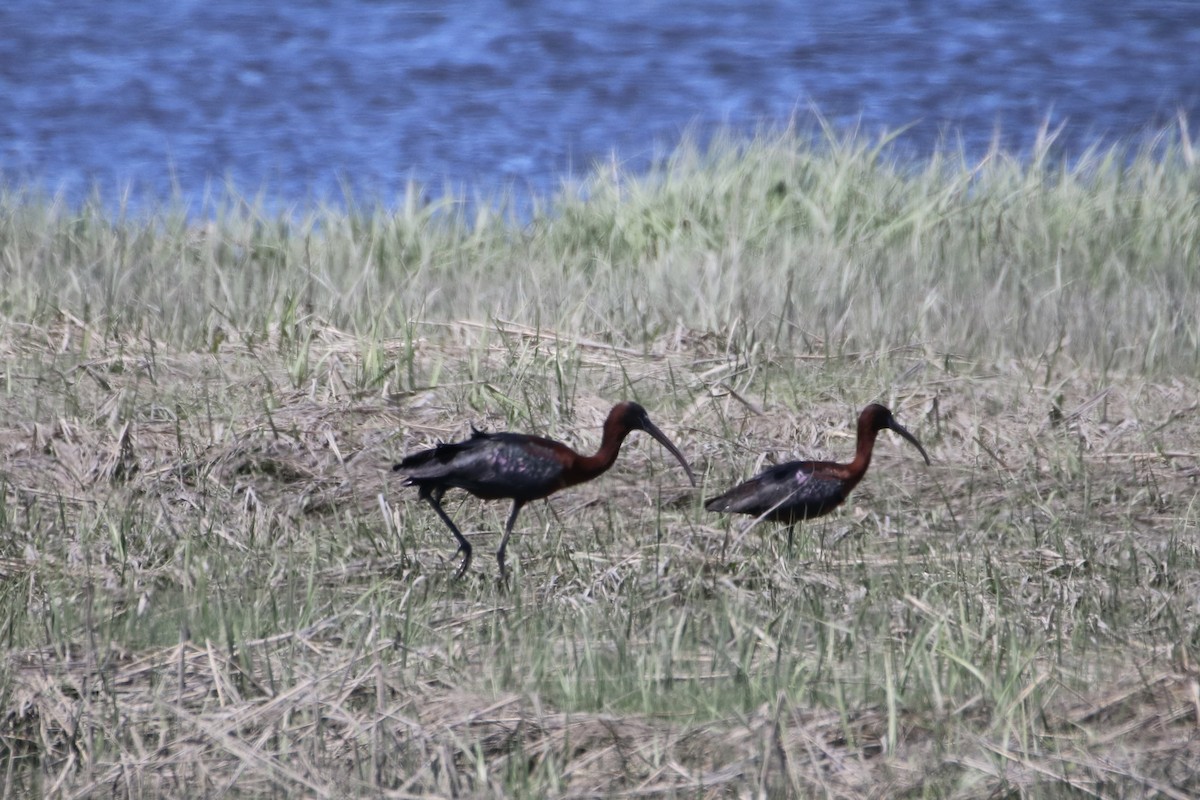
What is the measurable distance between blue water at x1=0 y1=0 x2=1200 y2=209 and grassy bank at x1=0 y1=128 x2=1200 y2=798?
143 inches

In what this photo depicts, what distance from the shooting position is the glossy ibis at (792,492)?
19.0ft

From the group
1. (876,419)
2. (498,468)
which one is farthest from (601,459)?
(876,419)

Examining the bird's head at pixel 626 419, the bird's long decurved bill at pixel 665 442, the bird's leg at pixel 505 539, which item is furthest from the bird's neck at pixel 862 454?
the bird's leg at pixel 505 539

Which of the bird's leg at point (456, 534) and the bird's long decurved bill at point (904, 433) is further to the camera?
the bird's long decurved bill at point (904, 433)

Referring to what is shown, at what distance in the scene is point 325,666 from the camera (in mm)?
4340

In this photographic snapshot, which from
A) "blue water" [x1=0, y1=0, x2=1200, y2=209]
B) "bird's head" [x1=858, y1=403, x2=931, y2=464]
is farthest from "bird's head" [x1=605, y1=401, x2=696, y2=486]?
"blue water" [x1=0, y1=0, x2=1200, y2=209]

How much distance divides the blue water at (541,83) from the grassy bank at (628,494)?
3643 millimetres

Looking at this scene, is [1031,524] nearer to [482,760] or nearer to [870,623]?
[870,623]

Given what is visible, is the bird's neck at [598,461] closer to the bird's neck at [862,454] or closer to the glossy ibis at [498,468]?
the glossy ibis at [498,468]

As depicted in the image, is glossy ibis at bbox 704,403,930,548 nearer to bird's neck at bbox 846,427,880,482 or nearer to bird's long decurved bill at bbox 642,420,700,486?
bird's neck at bbox 846,427,880,482

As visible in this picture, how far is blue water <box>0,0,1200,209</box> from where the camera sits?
1627cm

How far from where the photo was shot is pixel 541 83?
63.3 feet

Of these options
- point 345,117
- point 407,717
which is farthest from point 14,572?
point 345,117

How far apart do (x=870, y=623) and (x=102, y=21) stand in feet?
67.7
